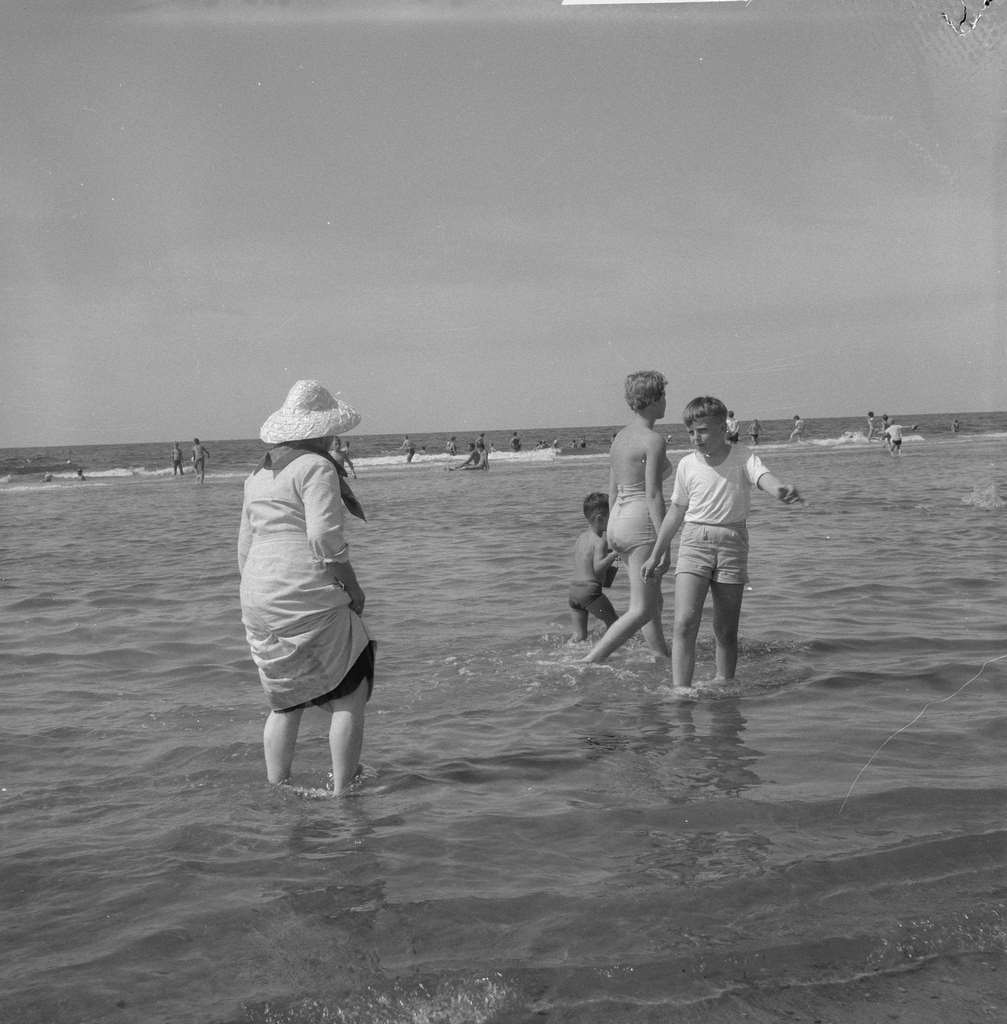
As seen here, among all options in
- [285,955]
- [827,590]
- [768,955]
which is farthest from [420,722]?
[827,590]

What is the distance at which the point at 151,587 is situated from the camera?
37.8ft

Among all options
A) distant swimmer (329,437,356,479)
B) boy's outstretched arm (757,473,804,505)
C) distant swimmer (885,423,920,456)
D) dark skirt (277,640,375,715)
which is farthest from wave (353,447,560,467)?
dark skirt (277,640,375,715)

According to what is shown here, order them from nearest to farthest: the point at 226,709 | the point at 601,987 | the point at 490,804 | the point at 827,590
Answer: the point at 601,987 < the point at 490,804 < the point at 226,709 < the point at 827,590

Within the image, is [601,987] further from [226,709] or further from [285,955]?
[226,709]

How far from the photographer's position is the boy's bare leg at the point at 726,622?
19.1 feet

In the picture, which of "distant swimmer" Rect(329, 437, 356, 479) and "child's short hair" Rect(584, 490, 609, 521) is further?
"child's short hair" Rect(584, 490, 609, 521)

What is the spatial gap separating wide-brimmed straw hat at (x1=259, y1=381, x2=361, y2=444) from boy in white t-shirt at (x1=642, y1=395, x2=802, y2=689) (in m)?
2.18

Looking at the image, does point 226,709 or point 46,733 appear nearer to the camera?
point 46,733

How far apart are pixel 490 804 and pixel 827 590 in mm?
5990

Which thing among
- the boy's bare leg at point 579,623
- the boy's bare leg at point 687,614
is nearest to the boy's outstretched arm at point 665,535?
the boy's bare leg at point 687,614

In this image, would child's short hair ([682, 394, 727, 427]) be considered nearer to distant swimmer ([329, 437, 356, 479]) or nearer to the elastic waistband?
the elastic waistband

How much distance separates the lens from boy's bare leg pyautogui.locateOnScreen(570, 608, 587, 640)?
25.1 ft

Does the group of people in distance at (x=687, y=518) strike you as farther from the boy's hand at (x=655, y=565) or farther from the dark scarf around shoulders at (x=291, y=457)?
the dark scarf around shoulders at (x=291, y=457)

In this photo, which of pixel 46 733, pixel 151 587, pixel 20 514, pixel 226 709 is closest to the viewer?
pixel 46 733
